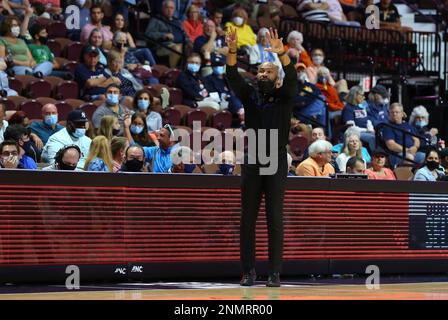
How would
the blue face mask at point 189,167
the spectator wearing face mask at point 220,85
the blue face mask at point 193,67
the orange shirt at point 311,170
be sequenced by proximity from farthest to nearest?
the spectator wearing face mask at point 220,85, the blue face mask at point 193,67, the blue face mask at point 189,167, the orange shirt at point 311,170

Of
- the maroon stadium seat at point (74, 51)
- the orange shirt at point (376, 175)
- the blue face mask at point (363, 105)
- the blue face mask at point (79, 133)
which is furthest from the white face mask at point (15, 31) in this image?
the blue face mask at point (363, 105)

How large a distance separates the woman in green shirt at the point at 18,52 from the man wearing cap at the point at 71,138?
3113 millimetres

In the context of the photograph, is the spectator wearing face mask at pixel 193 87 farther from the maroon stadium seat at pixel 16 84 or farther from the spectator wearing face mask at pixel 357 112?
the maroon stadium seat at pixel 16 84

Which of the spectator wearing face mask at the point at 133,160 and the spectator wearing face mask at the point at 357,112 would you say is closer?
the spectator wearing face mask at the point at 133,160

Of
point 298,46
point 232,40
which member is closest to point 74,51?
point 298,46

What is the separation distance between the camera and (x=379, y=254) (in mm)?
14148

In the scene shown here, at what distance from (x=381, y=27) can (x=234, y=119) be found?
280 inches

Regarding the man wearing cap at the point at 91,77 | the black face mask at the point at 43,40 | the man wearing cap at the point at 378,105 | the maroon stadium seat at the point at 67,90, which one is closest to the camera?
the maroon stadium seat at the point at 67,90

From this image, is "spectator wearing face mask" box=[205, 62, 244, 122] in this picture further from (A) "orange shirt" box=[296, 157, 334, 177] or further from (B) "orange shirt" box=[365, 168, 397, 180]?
(A) "orange shirt" box=[296, 157, 334, 177]

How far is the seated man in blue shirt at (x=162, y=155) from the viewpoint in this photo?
14845 mm

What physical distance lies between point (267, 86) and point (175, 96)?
8.37 meters

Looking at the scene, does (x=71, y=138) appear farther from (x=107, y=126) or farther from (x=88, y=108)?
(x=88, y=108)
